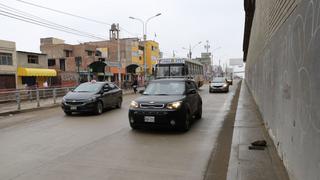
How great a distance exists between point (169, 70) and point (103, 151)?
1871 cm

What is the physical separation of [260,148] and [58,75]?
35.2 meters

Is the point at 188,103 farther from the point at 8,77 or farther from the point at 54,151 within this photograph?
the point at 8,77

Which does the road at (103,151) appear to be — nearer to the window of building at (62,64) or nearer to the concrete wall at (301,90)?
the concrete wall at (301,90)

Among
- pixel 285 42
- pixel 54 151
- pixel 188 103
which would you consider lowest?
pixel 54 151

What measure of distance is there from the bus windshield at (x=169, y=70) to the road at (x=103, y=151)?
47.6ft

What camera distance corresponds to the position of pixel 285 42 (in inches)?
211

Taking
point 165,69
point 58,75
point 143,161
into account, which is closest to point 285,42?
point 143,161

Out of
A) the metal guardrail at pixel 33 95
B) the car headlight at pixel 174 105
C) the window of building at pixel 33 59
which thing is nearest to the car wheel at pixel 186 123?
the car headlight at pixel 174 105

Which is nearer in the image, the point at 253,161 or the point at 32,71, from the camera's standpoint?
the point at 253,161

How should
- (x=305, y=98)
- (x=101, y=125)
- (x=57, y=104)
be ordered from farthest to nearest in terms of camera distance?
(x=57, y=104) → (x=101, y=125) → (x=305, y=98)

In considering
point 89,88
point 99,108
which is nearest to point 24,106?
point 89,88

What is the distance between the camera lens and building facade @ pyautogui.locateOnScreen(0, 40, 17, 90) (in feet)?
97.7

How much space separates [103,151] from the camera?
6828mm

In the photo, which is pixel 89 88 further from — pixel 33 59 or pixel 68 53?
pixel 68 53
